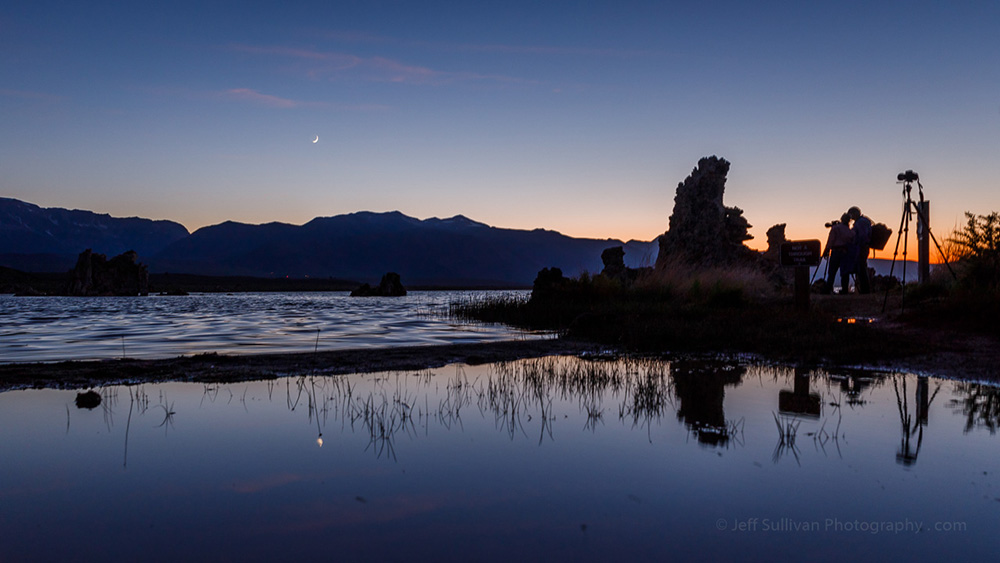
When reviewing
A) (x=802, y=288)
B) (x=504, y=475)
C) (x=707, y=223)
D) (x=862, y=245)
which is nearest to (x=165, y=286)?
(x=707, y=223)

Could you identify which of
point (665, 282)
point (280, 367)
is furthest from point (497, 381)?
point (665, 282)

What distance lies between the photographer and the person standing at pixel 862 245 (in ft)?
71.0

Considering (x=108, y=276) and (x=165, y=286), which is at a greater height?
(x=108, y=276)

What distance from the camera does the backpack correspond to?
23797 millimetres

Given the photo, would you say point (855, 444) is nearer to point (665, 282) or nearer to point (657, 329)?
point (657, 329)

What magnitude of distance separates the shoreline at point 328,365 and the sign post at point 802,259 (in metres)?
4.90

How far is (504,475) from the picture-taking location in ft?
13.3

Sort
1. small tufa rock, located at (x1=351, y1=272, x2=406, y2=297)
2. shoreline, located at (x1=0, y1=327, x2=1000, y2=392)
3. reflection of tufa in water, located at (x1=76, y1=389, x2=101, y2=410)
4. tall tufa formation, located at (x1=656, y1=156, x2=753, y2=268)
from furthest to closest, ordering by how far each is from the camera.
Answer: small tufa rock, located at (x1=351, y1=272, x2=406, y2=297)
tall tufa formation, located at (x1=656, y1=156, x2=753, y2=268)
shoreline, located at (x1=0, y1=327, x2=1000, y2=392)
reflection of tufa in water, located at (x1=76, y1=389, x2=101, y2=410)

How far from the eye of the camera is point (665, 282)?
2114 cm

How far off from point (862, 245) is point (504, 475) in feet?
73.3

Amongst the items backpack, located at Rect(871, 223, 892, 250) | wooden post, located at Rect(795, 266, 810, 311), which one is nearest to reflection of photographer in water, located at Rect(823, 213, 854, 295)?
backpack, located at Rect(871, 223, 892, 250)

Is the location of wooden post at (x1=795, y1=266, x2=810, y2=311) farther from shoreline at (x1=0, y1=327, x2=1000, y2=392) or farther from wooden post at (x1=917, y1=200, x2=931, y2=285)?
wooden post at (x1=917, y1=200, x2=931, y2=285)

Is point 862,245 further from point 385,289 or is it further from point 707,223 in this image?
point 385,289

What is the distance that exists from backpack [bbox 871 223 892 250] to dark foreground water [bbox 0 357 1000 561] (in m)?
19.5
